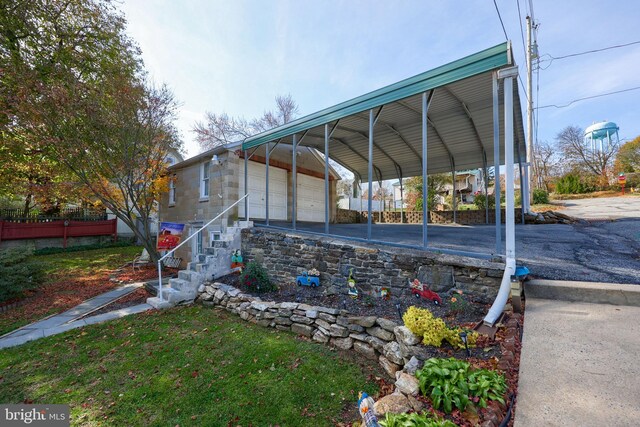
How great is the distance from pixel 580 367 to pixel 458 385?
45.3 inches

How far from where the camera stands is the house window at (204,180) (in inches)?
383

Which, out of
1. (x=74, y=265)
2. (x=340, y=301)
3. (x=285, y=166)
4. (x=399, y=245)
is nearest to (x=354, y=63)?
(x=285, y=166)

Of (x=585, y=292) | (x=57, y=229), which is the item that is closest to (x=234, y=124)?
(x=57, y=229)

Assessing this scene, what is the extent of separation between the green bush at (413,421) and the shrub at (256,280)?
14.9ft

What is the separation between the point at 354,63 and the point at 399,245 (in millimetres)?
Answer: 7920

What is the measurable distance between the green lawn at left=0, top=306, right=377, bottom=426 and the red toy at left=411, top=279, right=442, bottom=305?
5.35 feet

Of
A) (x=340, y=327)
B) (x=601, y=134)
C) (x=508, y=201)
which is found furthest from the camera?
(x=601, y=134)

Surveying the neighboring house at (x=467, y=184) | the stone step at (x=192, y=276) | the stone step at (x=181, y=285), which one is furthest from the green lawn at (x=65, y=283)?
the neighboring house at (x=467, y=184)

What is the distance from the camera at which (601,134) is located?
24.9 m

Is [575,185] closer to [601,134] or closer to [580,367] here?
[601,134]

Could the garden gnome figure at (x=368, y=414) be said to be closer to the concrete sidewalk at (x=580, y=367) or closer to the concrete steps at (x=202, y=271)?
the concrete sidewalk at (x=580, y=367)

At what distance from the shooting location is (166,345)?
4.49 m

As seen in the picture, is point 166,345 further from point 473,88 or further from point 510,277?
point 473,88

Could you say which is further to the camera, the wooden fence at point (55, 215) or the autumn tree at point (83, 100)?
the wooden fence at point (55, 215)
